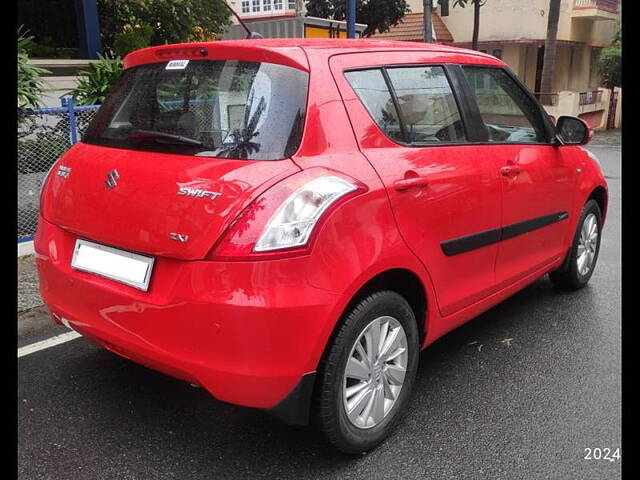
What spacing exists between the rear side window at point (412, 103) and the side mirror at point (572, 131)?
1.24 m

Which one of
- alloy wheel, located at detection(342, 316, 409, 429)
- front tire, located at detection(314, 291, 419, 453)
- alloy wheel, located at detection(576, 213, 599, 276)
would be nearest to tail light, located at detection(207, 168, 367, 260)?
front tire, located at detection(314, 291, 419, 453)

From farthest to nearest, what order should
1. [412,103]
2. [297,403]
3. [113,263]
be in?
[412,103], [113,263], [297,403]

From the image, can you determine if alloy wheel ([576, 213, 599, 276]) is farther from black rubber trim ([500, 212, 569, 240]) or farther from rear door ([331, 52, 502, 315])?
rear door ([331, 52, 502, 315])

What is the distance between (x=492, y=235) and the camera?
3.37 metres

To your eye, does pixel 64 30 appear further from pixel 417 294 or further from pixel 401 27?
pixel 401 27

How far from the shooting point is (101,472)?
2.54m

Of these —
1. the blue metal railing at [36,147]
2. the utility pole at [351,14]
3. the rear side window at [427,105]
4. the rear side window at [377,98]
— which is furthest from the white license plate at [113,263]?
the utility pole at [351,14]

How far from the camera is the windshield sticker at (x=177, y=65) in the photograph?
109 inches

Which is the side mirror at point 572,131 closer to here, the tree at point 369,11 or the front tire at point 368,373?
the front tire at point 368,373

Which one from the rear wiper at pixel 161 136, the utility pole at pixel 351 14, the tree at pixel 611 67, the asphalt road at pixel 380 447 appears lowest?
the asphalt road at pixel 380 447

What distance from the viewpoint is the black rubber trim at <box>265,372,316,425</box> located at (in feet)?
7.75

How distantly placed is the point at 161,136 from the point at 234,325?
3.16ft

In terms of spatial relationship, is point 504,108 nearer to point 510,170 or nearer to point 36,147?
point 510,170

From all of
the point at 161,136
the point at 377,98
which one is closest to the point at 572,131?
the point at 377,98
